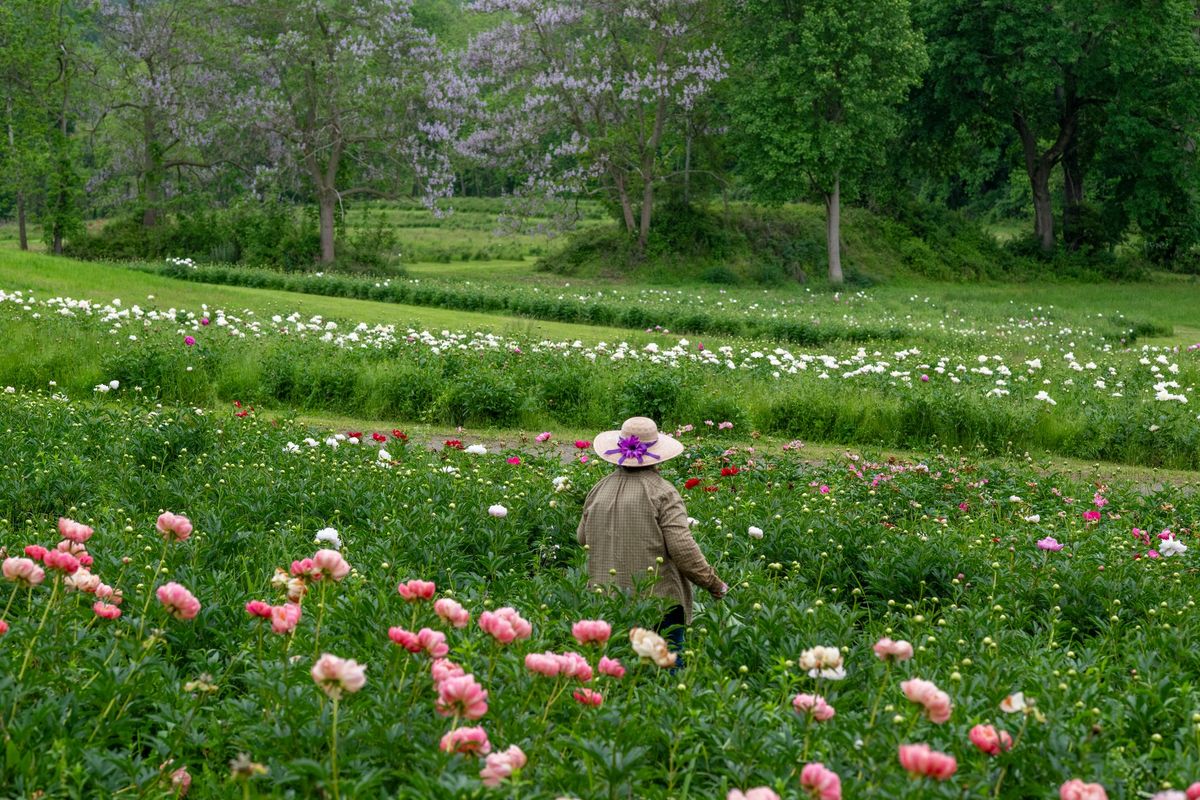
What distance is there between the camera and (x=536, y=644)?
357cm

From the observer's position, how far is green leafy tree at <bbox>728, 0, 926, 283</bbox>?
3058 centimetres

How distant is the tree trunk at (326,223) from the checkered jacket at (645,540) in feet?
93.3

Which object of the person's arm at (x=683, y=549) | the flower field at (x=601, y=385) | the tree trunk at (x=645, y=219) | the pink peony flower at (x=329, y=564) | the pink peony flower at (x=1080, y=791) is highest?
the tree trunk at (x=645, y=219)

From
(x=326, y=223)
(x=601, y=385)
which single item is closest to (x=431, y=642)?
(x=601, y=385)

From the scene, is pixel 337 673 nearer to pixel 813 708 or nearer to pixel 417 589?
pixel 417 589

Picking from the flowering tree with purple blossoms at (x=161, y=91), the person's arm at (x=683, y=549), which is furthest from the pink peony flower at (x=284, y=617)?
the flowering tree with purple blossoms at (x=161, y=91)

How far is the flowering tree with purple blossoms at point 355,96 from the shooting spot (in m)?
31.7

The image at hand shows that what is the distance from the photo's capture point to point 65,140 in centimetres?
3428

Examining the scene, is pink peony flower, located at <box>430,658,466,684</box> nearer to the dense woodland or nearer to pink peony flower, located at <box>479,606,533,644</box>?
pink peony flower, located at <box>479,606,533,644</box>

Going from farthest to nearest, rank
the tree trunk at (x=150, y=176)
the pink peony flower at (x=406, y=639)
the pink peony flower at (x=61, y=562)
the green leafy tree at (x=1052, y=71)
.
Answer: the tree trunk at (x=150, y=176), the green leafy tree at (x=1052, y=71), the pink peony flower at (x=61, y=562), the pink peony flower at (x=406, y=639)

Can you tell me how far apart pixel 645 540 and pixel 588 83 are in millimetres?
29599

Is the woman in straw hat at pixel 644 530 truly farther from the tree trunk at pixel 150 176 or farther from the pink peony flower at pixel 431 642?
the tree trunk at pixel 150 176

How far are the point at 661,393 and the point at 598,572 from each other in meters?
6.65

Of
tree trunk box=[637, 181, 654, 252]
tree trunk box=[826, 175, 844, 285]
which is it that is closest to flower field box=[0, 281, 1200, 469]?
tree trunk box=[826, 175, 844, 285]
